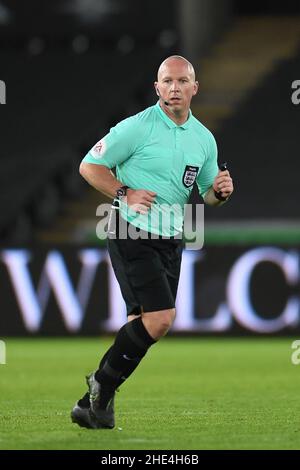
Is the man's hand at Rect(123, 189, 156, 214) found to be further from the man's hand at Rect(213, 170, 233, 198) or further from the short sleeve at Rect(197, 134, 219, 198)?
the short sleeve at Rect(197, 134, 219, 198)

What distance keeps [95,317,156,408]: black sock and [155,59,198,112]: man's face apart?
1240 mm

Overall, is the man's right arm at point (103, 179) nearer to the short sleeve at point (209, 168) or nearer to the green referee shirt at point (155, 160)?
the green referee shirt at point (155, 160)

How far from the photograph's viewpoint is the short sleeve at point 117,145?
6934 mm

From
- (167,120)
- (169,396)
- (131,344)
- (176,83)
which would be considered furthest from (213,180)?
(169,396)

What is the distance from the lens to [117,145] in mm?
6930

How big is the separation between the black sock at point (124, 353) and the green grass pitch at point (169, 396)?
0.95 feet

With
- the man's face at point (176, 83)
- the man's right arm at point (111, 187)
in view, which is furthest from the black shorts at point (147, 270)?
the man's face at point (176, 83)

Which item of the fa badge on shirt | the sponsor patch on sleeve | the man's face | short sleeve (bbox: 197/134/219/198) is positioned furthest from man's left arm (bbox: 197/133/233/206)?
the sponsor patch on sleeve

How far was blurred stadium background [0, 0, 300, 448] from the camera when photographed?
15562mm

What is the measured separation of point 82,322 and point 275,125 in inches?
250

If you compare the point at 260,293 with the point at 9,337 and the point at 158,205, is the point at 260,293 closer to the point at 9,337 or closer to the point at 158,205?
the point at 9,337

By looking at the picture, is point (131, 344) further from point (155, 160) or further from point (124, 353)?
point (155, 160)

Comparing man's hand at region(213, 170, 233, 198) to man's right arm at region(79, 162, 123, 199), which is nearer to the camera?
man's right arm at region(79, 162, 123, 199)
